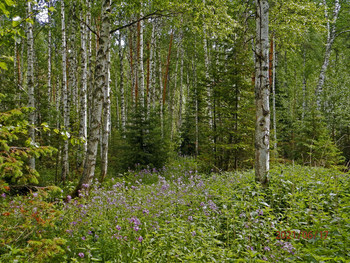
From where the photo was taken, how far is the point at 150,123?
402 inches

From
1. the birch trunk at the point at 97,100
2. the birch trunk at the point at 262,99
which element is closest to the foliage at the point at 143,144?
the birch trunk at the point at 97,100

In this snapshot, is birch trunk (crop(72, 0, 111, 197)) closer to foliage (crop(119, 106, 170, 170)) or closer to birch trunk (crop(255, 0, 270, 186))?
birch trunk (crop(255, 0, 270, 186))

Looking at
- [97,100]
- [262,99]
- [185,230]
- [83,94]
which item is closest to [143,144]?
[83,94]

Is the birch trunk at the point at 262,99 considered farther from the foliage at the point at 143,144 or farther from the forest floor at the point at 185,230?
the foliage at the point at 143,144

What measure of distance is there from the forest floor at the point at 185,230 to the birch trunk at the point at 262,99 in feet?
1.50

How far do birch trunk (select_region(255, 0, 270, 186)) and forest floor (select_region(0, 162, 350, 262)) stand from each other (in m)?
0.46

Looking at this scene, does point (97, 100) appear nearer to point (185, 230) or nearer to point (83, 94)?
point (185, 230)

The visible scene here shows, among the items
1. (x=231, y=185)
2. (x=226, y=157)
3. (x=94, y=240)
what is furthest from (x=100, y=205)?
(x=226, y=157)

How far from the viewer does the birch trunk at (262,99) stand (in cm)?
459

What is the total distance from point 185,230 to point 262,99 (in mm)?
2998

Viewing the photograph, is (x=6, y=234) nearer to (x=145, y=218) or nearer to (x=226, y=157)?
(x=145, y=218)

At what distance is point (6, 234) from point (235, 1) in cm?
1357

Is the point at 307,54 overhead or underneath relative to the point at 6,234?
overhead

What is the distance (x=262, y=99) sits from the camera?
15.1 feet
